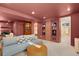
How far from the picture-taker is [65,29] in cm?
189

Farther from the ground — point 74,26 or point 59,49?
point 74,26

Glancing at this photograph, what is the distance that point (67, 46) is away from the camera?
1.78m

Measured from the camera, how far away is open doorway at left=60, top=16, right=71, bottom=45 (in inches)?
71.9

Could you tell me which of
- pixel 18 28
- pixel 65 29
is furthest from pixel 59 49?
pixel 18 28

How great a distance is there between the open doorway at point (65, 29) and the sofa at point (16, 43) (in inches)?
14.6

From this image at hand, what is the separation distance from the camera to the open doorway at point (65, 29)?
1826 millimetres

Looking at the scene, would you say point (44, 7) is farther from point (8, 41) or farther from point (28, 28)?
point (8, 41)

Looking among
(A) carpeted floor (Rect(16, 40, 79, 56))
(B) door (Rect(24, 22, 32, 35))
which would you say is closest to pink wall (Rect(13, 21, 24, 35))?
(B) door (Rect(24, 22, 32, 35))

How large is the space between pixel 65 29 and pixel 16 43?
760 mm

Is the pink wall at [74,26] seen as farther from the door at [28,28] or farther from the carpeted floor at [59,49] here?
the door at [28,28]

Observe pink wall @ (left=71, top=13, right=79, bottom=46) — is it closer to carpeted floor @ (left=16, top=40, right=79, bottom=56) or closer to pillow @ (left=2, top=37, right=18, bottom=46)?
carpeted floor @ (left=16, top=40, right=79, bottom=56)

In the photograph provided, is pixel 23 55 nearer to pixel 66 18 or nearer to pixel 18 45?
pixel 18 45

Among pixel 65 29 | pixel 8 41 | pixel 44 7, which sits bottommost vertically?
pixel 8 41

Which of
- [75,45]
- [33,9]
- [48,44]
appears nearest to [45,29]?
[48,44]
